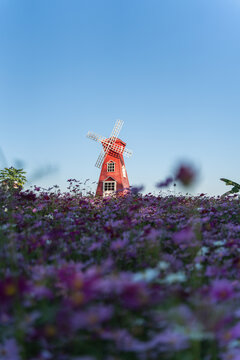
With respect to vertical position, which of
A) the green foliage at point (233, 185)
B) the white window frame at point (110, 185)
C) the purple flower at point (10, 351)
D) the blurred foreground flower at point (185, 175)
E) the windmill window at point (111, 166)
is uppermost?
the windmill window at point (111, 166)

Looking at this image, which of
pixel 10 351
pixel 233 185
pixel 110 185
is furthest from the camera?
pixel 110 185

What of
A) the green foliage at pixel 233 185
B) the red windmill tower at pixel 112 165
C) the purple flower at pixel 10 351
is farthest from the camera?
the red windmill tower at pixel 112 165

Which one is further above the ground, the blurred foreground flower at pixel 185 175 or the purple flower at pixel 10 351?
the blurred foreground flower at pixel 185 175

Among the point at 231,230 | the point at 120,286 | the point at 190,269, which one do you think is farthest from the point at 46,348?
the point at 231,230

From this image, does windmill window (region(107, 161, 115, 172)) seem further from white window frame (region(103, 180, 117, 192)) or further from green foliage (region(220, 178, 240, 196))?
green foliage (region(220, 178, 240, 196))

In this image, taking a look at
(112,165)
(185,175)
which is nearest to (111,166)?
(112,165)

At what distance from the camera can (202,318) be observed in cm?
134

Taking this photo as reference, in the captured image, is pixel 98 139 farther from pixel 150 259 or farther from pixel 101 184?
pixel 150 259

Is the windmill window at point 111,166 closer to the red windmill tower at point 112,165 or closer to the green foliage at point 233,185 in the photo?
the red windmill tower at point 112,165

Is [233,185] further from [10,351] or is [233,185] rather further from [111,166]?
[111,166]

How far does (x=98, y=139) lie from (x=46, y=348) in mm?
22379

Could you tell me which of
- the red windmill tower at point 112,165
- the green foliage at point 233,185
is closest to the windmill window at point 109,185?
the red windmill tower at point 112,165

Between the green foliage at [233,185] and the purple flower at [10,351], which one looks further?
the green foliage at [233,185]

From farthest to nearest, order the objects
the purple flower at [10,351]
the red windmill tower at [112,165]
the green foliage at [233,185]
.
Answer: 1. the red windmill tower at [112,165]
2. the green foliage at [233,185]
3. the purple flower at [10,351]
